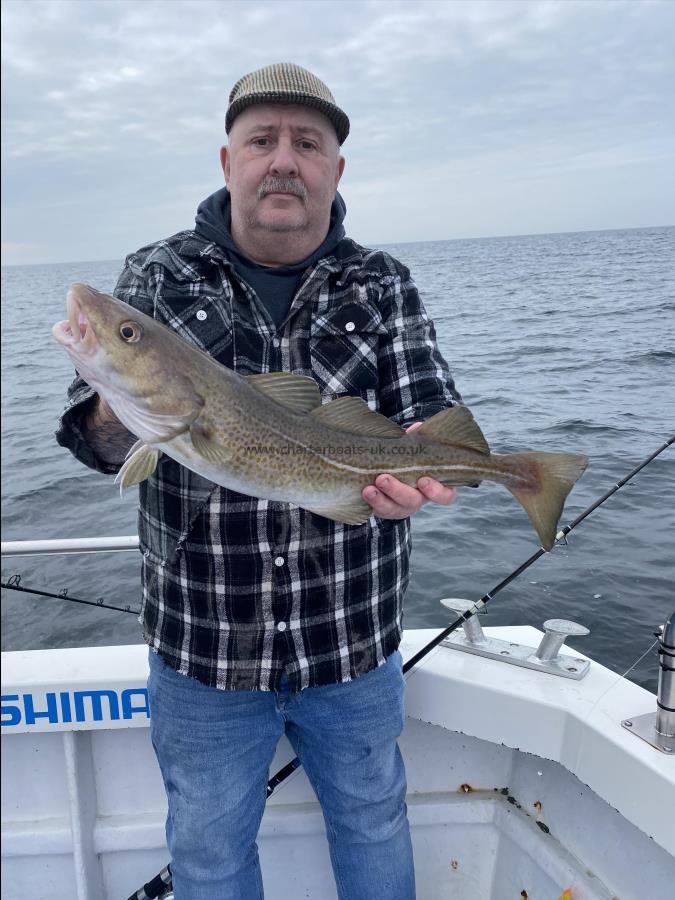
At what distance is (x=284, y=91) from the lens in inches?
107

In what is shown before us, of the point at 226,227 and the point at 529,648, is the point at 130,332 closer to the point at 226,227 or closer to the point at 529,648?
the point at 226,227

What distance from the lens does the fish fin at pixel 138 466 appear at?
229 centimetres

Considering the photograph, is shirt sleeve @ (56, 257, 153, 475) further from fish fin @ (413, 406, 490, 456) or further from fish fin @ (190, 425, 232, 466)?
fish fin @ (413, 406, 490, 456)

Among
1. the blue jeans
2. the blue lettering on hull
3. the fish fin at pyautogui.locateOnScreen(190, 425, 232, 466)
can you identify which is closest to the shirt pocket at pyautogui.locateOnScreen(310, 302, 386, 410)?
the fish fin at pyautogui.locateOnScreen(190, 425, 232, 466)

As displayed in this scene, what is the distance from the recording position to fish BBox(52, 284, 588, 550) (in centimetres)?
224

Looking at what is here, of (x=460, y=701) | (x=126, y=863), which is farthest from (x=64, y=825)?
(x=460, y=701)

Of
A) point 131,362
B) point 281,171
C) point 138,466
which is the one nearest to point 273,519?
point 138,466

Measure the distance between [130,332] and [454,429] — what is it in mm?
1151

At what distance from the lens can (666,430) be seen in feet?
26.0

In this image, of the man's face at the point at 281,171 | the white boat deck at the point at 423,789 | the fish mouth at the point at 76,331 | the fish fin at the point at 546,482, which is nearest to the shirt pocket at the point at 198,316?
the man's face at the point at 281,171

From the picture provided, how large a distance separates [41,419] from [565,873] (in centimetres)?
1404

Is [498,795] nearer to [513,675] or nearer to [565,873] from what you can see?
[565,873]

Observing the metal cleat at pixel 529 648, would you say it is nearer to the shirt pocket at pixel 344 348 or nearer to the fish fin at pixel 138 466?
the shirt pocket at pixel 344 348

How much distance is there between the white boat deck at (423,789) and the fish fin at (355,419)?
4.40 feet
